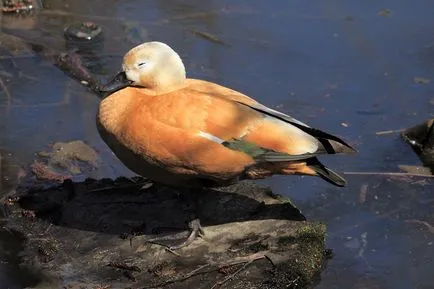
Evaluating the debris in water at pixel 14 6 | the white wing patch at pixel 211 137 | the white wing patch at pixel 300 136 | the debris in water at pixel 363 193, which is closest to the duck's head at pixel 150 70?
the white wing patch at pixel 211 137

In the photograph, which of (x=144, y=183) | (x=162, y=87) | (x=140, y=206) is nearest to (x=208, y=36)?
(x=144, y=183)

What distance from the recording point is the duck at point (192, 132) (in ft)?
14.9

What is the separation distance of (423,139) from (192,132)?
7.61ft

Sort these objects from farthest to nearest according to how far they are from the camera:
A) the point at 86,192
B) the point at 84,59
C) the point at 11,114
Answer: the point at 84,59
the point at 11,114
the point at 86,192

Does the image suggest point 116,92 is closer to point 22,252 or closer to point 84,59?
point 22,252

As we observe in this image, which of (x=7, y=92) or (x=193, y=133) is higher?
(x=193, y=133)

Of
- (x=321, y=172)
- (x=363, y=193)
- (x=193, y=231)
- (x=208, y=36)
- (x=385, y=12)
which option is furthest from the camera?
(x=385, y=12)

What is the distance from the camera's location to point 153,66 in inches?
188

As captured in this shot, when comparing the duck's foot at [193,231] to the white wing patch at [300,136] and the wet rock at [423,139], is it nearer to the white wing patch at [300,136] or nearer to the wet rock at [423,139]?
the white wing patch at [300,136]

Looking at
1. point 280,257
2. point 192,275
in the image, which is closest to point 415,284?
point 280,257

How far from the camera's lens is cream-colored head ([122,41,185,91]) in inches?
187

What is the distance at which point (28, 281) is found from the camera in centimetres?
468

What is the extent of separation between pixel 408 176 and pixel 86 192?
2103mm

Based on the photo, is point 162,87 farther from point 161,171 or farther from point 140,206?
point 140,206
